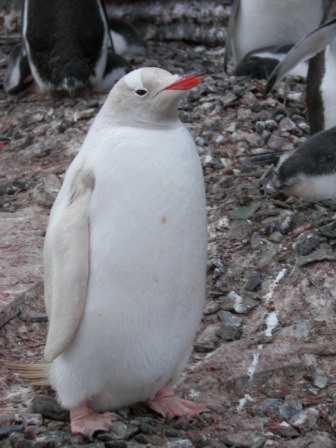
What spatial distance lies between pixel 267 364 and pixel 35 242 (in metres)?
1.44

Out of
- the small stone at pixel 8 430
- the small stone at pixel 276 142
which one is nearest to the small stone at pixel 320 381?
the small stone at pixel 8 430

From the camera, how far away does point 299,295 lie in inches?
128

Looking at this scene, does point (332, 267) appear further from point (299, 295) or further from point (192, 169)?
point (192, 169)

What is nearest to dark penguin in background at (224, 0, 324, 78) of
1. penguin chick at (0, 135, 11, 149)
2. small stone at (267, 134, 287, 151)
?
small stone at (267, 134, 287, 151)

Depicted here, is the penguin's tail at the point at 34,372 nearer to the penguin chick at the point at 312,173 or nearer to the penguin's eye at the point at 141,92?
the penguin's eye at the point at 141,92

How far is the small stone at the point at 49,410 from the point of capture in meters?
2.56

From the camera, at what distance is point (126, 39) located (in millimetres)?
7594

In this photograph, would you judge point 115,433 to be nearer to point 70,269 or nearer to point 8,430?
point 8,430

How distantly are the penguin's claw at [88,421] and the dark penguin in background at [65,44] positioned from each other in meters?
3.92

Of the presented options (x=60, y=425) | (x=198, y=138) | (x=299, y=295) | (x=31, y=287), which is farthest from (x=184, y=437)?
(x=198, y=138)

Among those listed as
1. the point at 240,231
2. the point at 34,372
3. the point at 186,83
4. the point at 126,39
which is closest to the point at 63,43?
the point at 126,39

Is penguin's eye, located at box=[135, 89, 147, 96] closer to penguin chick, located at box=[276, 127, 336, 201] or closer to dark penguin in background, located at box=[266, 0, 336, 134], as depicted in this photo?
penguin chick, located at box=[276, 127, 336, 201]

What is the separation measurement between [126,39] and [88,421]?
5.58 metres

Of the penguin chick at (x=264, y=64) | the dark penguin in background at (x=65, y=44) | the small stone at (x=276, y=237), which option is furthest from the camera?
the dark penguin in background at (x=65, y=44)
